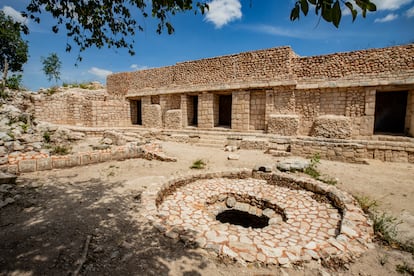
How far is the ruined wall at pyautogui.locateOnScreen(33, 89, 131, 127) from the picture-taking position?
43.9ft

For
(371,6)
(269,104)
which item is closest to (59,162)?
(371,6)

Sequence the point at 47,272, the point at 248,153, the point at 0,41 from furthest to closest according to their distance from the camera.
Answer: the point at 0,41, the point at 248,153, the point at 47,272

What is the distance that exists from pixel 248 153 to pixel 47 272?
23.7 ft

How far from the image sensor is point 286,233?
3.31m

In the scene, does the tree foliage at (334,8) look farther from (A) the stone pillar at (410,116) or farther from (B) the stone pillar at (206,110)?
Result: (B) the stone pillar at (206,110)

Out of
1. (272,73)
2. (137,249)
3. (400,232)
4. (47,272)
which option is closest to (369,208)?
(400,232)

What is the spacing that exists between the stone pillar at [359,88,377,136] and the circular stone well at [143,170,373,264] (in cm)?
587

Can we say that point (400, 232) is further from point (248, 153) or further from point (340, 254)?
point (248, 153)

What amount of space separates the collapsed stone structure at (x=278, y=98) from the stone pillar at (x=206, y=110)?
0.06 metres

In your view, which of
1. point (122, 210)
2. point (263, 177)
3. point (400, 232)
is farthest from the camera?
point (263, 177)

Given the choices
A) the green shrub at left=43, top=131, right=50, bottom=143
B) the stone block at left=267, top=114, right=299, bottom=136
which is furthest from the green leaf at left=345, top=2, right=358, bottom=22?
the green shrub at left=43, top=131, right=50, bottom=143

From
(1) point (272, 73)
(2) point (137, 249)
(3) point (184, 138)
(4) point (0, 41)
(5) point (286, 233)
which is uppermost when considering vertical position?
(4) point (0, 41)

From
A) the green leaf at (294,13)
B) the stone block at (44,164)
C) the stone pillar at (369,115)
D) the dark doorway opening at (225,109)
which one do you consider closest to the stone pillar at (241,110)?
the dark doorway opening at (225,109)

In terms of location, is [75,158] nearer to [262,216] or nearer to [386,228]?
[262,216]
